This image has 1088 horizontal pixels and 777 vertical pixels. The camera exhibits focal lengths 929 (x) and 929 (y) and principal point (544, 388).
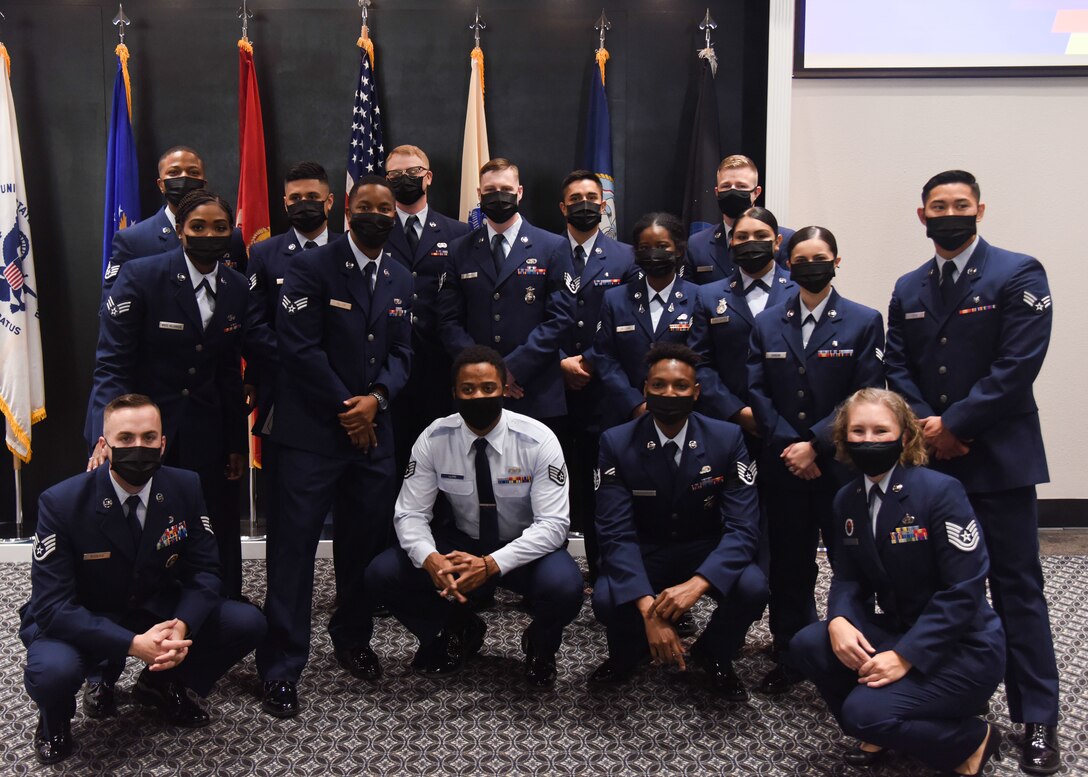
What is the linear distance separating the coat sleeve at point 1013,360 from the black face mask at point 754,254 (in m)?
0.88

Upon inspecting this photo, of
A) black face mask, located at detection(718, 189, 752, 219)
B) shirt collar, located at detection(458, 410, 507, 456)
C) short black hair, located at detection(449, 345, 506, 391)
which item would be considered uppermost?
black face mask, located at detection(718, 189, 752, 219)

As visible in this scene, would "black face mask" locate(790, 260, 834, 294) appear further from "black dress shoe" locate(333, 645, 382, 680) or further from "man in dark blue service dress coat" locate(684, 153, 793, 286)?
"black dress shoe" locate(333, 645, 382, 680)

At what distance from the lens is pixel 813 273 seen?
10.8ft

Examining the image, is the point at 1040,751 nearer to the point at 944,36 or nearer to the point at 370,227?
the point at 370,227

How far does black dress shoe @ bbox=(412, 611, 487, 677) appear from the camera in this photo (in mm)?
3545

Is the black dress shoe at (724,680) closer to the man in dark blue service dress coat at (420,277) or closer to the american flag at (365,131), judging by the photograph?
the man in dark blue service dress coat at (420,277)

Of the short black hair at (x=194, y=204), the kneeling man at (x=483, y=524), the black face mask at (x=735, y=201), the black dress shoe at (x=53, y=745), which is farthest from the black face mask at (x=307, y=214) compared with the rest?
the black dress shoe at (x=53, y=745)

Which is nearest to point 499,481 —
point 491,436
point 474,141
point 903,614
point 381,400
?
point 491,436

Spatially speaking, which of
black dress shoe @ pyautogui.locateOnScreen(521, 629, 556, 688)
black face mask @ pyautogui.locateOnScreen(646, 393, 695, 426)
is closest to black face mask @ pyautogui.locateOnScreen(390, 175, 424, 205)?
black face mask @ pyautogui.locateOnScreen(646, 393, 695, 426)

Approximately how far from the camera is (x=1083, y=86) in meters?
5.20

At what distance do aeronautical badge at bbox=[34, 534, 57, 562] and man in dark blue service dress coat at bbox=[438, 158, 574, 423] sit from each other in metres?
1.70

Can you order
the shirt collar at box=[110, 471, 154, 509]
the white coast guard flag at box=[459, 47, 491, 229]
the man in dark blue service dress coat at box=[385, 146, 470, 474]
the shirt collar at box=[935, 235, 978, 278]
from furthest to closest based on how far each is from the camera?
the white coast guard flag at box=[459, 47, 491, 229] < the man in dark blue service dress coat at box=[385, 146, 470, 474] < the shirt collar at box=[935, 235, 978, 278] < the shirt collar at box=[110, 471, 154, 509]

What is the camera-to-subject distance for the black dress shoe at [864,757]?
2.86 m

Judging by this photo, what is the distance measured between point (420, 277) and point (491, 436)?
3.48 feet
